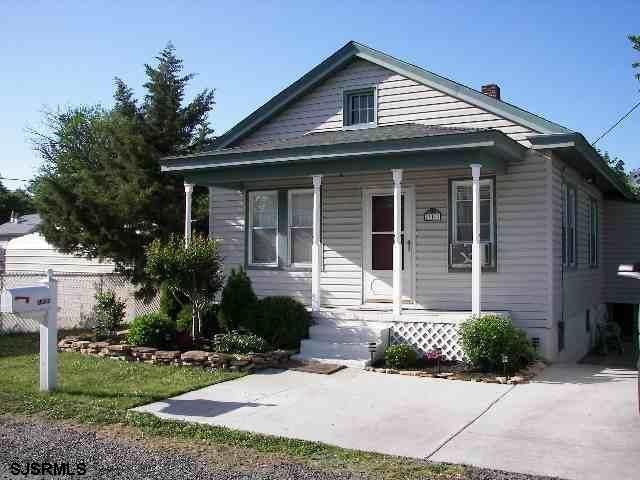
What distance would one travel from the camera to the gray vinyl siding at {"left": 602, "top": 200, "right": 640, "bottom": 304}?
16969mm

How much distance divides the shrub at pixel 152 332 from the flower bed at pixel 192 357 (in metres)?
0.21

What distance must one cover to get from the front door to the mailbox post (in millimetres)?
6260

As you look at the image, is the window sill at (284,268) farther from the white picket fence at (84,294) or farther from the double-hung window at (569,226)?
the double-hung window at (569,226)

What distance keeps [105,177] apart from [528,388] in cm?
1125

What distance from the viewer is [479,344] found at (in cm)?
991

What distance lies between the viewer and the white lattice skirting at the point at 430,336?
1085 cm

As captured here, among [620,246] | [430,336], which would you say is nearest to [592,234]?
[620,246]

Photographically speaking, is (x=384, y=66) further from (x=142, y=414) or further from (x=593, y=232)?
(x=142, y=414)

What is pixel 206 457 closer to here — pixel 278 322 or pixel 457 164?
pixel 278 322

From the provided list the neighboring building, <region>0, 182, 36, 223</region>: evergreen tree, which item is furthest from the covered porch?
<region>0, 182, 36, 223</region>: evergreen tree

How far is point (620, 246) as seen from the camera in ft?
56.4

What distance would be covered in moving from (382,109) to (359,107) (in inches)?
23.6

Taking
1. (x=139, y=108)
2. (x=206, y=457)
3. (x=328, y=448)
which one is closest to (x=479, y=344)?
(x=328, y=448)

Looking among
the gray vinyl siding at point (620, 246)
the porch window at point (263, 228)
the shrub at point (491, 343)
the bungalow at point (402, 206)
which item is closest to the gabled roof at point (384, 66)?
the bungalow at point (402, 206)
